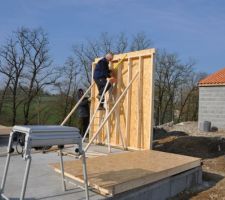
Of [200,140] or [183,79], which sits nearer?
[200,140]

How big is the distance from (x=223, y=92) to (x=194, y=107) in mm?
11685

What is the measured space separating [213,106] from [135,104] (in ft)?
32.0

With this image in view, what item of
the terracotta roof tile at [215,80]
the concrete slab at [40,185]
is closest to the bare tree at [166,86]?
the terracotta roof tile at [215,80]

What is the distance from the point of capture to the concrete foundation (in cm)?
410

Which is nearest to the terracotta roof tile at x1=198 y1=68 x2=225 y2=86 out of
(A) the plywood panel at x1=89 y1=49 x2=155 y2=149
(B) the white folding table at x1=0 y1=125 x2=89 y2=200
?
(A) the plywood panel at x1=89 y1=49 x2=155 y2=149

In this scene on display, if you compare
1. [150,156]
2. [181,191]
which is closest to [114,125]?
[150,156]

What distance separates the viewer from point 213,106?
50.9ft

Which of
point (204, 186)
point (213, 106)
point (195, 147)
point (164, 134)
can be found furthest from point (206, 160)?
point (213, 106)

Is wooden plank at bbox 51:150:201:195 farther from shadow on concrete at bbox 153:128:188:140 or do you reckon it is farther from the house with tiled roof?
the house with tiled roof

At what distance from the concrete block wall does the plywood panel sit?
923 cm

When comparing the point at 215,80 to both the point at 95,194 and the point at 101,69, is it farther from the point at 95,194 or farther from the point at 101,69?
the point at 95,194

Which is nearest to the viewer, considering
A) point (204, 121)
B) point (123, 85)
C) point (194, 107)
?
point (123, 85)

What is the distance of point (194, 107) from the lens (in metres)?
26.8

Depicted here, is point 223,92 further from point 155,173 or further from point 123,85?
point 155,173
